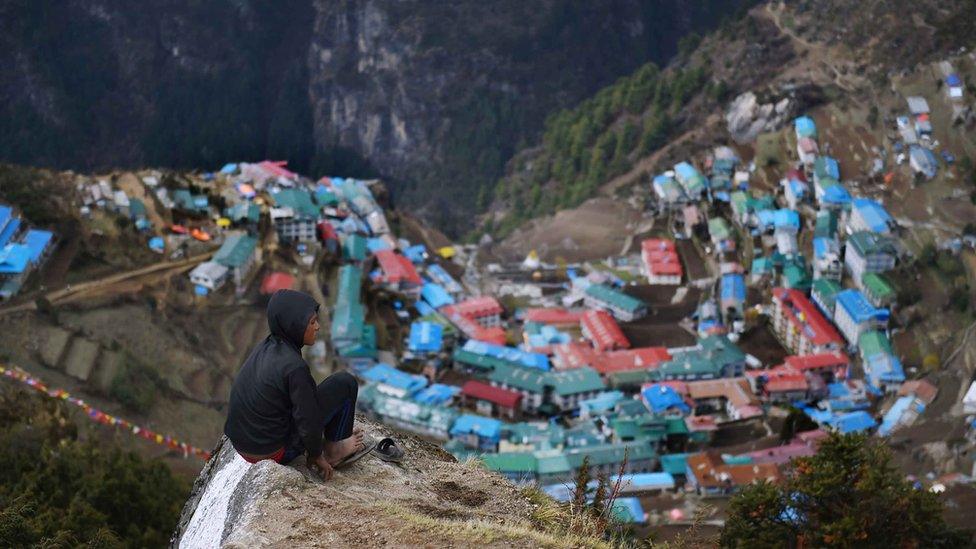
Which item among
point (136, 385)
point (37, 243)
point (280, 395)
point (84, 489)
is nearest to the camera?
point (280, 395)

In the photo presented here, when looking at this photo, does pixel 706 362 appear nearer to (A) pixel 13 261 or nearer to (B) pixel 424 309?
(B) pixel 424 309

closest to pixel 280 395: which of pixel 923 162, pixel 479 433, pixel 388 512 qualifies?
pixel 388 512

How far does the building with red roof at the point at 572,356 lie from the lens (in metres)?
21.6

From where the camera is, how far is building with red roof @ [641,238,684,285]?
26891mm

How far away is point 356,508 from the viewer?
4156 millimetres

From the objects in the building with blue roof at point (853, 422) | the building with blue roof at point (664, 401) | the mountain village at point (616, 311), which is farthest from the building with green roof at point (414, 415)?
the building with blue roof at point (853, 422)

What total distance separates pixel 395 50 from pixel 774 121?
2525 centimetres

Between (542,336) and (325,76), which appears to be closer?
(542,336)

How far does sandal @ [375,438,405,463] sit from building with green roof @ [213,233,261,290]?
666 inches

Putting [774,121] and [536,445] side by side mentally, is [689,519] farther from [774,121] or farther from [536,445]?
[774,121]

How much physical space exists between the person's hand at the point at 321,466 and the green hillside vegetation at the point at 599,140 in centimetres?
3242

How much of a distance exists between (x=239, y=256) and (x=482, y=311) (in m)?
5.80

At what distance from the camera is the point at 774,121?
105 ft

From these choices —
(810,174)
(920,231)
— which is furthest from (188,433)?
(810,174)
